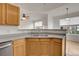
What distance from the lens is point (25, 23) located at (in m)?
0.86

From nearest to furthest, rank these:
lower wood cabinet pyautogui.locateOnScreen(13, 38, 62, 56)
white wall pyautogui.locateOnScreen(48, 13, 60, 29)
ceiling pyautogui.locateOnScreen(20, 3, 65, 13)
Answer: ceiling pyautogui.locateOnScreen(20, 3, 65, 13)
lower wood cabinet pyautogui.locateOnScreen(13, 38, 62, 56)
white wall pyautogui.locateOnScreen(48, 13, 60, 29)

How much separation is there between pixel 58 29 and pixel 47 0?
60 centimetres

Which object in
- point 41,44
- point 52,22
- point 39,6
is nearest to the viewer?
point 39,6

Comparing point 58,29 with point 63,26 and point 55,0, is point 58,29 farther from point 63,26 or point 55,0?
point 55,0

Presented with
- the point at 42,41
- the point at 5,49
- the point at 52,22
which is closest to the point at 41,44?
the point at 42,41

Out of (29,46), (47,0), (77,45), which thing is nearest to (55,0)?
(47,0)

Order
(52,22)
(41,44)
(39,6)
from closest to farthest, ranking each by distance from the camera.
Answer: (39,6) → (41,44) → (52,22)

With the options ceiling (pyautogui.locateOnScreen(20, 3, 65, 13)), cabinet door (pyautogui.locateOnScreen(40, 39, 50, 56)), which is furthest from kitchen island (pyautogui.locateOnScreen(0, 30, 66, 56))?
ceiling (pyautogui.locateOnScreen(20, 3, 65, 13))

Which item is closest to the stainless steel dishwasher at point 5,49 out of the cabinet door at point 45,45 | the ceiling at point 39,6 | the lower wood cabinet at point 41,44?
the lower wood cabinet at point 41,44

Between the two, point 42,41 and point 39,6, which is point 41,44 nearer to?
point 42,41

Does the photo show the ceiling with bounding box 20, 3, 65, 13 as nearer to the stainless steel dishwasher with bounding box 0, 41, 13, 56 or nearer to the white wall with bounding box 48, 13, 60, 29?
the white wall with bounding box 48, 13, 60, 29

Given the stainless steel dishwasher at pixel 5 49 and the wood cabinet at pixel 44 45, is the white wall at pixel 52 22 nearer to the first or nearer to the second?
the wood cabinet at pixel 44 45

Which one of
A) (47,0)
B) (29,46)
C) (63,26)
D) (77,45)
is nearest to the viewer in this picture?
(47,0)

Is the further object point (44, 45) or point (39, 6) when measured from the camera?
point (44, 45)
